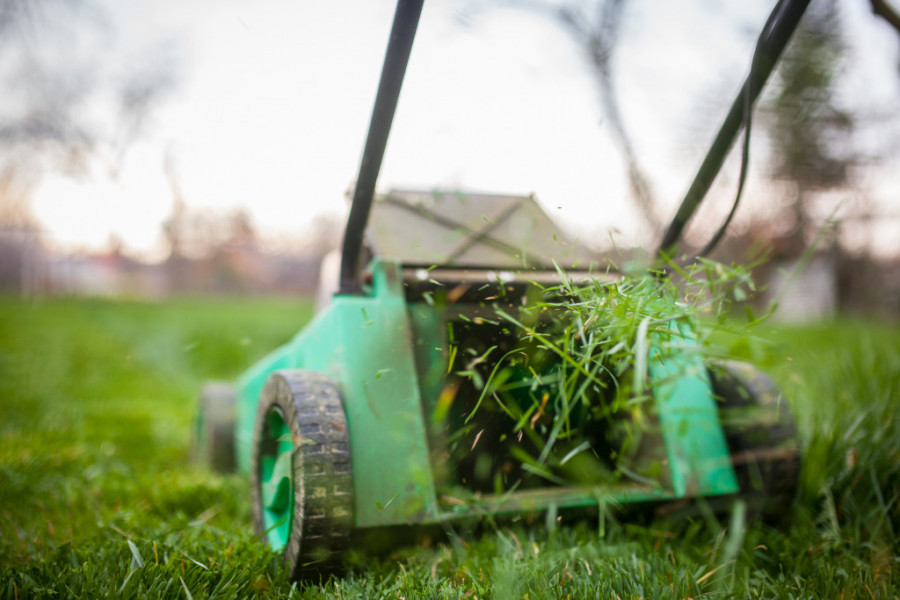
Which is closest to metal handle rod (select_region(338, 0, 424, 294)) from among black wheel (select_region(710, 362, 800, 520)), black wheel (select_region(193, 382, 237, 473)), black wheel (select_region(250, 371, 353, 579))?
black wheel (select_region(250, 371, 353, 579))

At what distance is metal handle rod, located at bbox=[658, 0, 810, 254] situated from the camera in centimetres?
131

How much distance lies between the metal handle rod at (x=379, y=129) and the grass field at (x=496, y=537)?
1.12ft

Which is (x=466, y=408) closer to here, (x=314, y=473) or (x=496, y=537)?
(x=314, y=473)

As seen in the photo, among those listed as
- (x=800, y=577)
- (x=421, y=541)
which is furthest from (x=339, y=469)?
(x=800, y=577)

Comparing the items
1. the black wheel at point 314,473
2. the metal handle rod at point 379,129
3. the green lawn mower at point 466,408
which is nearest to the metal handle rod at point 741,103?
the green lawn mower at point 466,408

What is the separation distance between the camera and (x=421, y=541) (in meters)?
1.42

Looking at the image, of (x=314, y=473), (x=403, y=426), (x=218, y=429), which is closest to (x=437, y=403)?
(x=403, y=426)

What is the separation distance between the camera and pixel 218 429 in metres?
2.54

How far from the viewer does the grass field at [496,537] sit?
117 centimetres

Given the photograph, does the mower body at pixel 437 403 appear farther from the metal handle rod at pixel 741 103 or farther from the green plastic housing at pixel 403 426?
the metal handle rod at pixel 741 103

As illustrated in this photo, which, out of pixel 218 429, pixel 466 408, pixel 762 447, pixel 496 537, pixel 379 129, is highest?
pixel 379 129

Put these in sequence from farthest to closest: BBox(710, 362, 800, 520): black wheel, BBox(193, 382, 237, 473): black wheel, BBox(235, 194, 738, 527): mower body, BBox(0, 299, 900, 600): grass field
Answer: BBox(193, 382, 237, 473): black wheel < BBox(710, 362, 800, 520): black wheel < BBox(235, 194, 738, 527): mower body < BBox(0, 299, 900, 600): grass field

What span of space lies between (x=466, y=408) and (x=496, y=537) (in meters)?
0.46

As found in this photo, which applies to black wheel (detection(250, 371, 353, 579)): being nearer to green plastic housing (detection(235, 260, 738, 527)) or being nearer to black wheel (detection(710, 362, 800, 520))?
green plastic housing (detection(235, 260, 738, 527))
